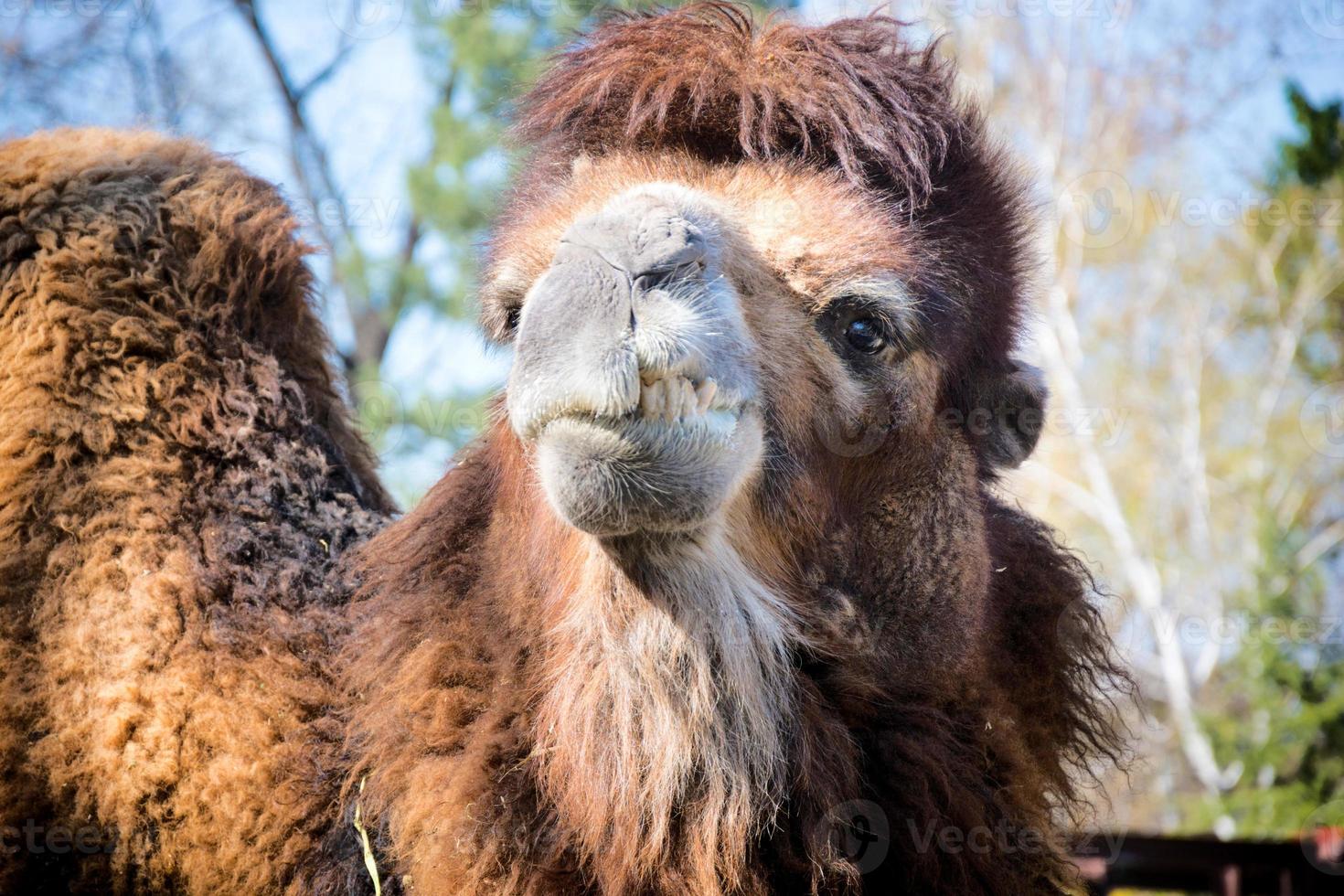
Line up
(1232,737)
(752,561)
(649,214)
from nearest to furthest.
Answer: (649,214) < (752,561) < (1232,737)

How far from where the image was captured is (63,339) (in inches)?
126

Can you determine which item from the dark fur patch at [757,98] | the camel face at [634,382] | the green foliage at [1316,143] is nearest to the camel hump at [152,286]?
the dark fur patch at [757,98]

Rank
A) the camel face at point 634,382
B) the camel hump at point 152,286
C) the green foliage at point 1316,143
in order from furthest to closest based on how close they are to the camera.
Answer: the green foliage at point 1316,143
the camel hump at point 152,286
the camel face at point 634,382

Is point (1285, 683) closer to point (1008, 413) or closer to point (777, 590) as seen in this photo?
point (1008, 413)

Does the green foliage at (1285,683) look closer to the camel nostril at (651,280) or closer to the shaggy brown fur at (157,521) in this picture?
the shaggy brown fur at (157,521)

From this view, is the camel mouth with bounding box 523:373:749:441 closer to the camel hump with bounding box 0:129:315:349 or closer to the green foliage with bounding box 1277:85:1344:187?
the camel hump with bounding box 0:129:315:349

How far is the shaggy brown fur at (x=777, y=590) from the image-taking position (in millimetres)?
2617

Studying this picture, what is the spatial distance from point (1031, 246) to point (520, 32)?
12329 mm

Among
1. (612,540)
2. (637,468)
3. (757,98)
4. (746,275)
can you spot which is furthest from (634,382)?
(757,98)

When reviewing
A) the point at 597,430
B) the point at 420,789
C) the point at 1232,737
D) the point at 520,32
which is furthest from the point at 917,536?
the point at 1232,737

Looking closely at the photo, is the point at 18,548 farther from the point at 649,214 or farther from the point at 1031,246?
the point at 1031,246

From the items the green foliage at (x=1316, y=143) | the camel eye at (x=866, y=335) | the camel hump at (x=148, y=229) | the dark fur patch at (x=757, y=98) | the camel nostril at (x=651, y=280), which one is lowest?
the green foliage at (x=1316, y=143)

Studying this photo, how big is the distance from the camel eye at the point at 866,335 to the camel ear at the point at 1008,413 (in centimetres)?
55

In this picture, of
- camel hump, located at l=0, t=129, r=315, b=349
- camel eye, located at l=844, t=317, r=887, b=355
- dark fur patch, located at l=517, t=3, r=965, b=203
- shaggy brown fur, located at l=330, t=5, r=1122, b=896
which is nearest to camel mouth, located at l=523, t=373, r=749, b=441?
shaggy brown fur, located at l=330, t=5, r=1122, b=896
